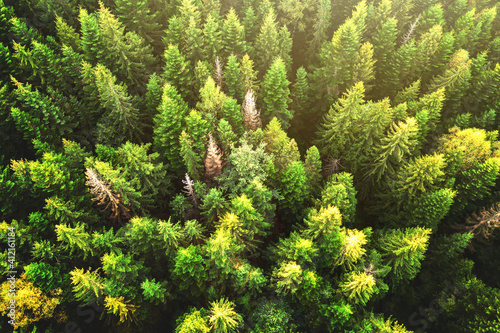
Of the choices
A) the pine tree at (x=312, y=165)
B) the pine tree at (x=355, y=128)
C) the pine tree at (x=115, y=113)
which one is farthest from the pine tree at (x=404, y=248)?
the pine tree at (x=115, y=113)

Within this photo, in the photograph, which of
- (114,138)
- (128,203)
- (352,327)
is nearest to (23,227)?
(128,203)

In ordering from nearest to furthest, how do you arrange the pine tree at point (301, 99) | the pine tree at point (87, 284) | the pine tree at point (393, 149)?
the pine tree at point (87, 284)
the pine tree at point (393, 149)
the pine tree at point (301, 99)

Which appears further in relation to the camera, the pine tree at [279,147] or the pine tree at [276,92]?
the pine tree at [276,92]

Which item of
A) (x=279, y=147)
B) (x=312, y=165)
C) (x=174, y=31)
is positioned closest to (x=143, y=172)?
(x=279, y=147)

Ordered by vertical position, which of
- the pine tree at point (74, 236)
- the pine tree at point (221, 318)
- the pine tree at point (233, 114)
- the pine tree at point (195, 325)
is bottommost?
the pine tree at point (195, 325)

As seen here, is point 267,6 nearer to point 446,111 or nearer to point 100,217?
point 446,111

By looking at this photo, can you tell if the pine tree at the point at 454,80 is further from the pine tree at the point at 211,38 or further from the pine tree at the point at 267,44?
the pine tree at the point at 211,38

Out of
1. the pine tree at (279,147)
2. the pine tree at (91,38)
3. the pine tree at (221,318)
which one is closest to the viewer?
the pine tree at (221,318)
